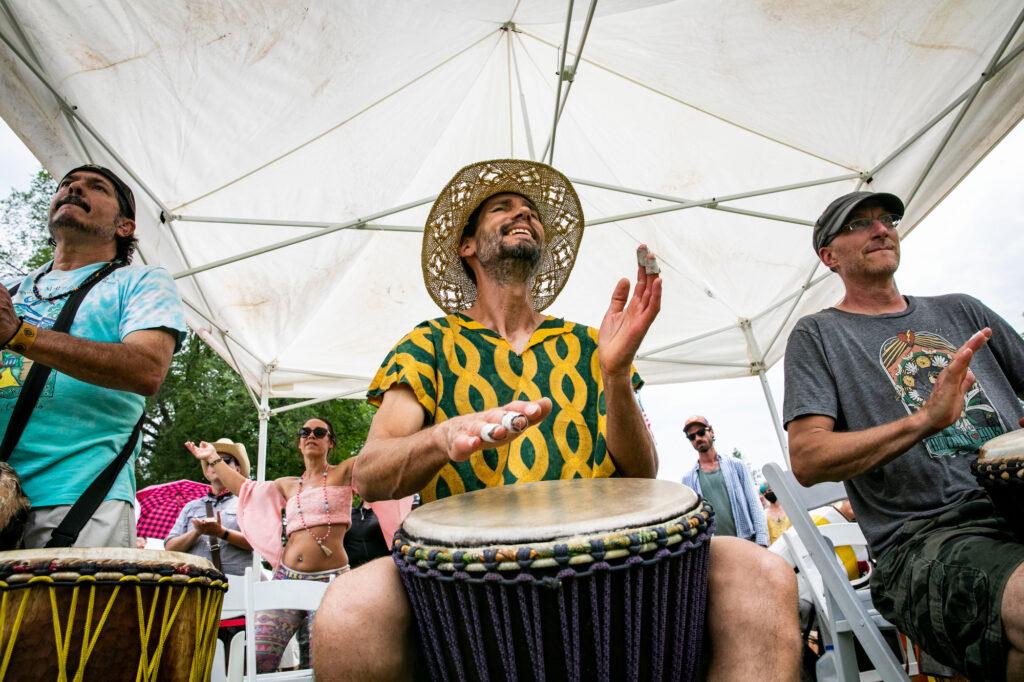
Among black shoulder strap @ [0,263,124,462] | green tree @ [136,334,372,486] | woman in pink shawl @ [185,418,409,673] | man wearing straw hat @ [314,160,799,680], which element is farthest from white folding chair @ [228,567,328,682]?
green tree @ [136,334,372,486]

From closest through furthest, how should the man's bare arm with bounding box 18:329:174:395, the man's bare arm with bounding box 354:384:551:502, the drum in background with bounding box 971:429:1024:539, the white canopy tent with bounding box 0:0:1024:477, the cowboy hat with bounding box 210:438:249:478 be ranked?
the man's bare arm with bounding box 354:384:551:502
the drum in background with bounding box 971:429:1024:539
the man's bare arm with bounding box 18:329:174:395
the white canopy tent with bounding box 0:0:1024:477
the cowboy hat with bounding box 210:438:249:478

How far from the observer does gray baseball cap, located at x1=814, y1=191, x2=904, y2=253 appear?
2252 mm

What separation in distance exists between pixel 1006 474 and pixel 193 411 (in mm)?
16198

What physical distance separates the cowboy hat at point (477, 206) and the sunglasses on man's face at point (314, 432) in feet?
8.69

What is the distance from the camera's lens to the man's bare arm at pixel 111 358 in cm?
149

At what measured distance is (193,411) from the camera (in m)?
14.7

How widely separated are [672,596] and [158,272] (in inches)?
71.7

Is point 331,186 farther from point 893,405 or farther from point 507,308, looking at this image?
point 893,405

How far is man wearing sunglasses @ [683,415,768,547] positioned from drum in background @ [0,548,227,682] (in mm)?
5018

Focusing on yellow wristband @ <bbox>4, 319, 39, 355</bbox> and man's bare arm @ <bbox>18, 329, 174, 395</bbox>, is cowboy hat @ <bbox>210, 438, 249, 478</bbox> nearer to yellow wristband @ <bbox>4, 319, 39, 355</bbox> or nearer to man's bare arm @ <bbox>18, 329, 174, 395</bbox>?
man's bare arm @ <bbox>18, 329, 174, 395</bbox>

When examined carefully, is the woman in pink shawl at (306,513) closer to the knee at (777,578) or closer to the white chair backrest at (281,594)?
the white chair backrest at (281,594)

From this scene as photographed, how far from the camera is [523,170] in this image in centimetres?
233

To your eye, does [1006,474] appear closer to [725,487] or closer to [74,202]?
[74,202]

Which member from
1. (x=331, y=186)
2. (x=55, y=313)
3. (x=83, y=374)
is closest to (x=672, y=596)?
(x=83, y=374)
